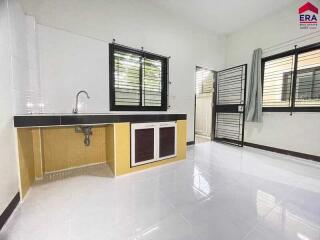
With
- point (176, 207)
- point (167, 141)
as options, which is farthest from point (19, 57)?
point (176, 207)

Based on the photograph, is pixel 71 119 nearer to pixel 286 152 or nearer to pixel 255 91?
pixel 255 91

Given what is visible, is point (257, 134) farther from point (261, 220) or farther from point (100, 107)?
point (100, 107)

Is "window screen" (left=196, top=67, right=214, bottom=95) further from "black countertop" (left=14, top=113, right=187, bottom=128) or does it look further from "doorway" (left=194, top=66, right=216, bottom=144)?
"black countertop" (left=14, top=113, right=187, bottom=128)

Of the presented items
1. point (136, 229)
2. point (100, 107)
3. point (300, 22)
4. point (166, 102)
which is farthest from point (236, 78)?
point (136, 229)

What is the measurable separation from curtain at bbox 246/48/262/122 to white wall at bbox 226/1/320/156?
162 millimetres

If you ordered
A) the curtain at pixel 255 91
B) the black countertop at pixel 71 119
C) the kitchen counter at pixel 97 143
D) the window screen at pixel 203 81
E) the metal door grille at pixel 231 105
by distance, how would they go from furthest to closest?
the window screen at pixel 203 81, the metal door grille at pixel 231 105, the curtain at pixel 255 91, the kitchen counter at pixel 97 143, the black countertop at pixel 71 119

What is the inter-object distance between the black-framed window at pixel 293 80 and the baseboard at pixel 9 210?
4.30 m

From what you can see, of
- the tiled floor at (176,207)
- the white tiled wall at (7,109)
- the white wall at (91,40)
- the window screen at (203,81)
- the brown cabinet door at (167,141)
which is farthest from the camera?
the window screen at (203,81)

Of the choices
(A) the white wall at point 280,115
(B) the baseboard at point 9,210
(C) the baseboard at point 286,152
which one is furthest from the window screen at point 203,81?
(B) the baseboard at point 9,210

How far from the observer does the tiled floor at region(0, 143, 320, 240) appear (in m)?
1.11

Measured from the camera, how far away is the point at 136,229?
1.14 meters

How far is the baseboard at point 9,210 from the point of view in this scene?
116 cm
